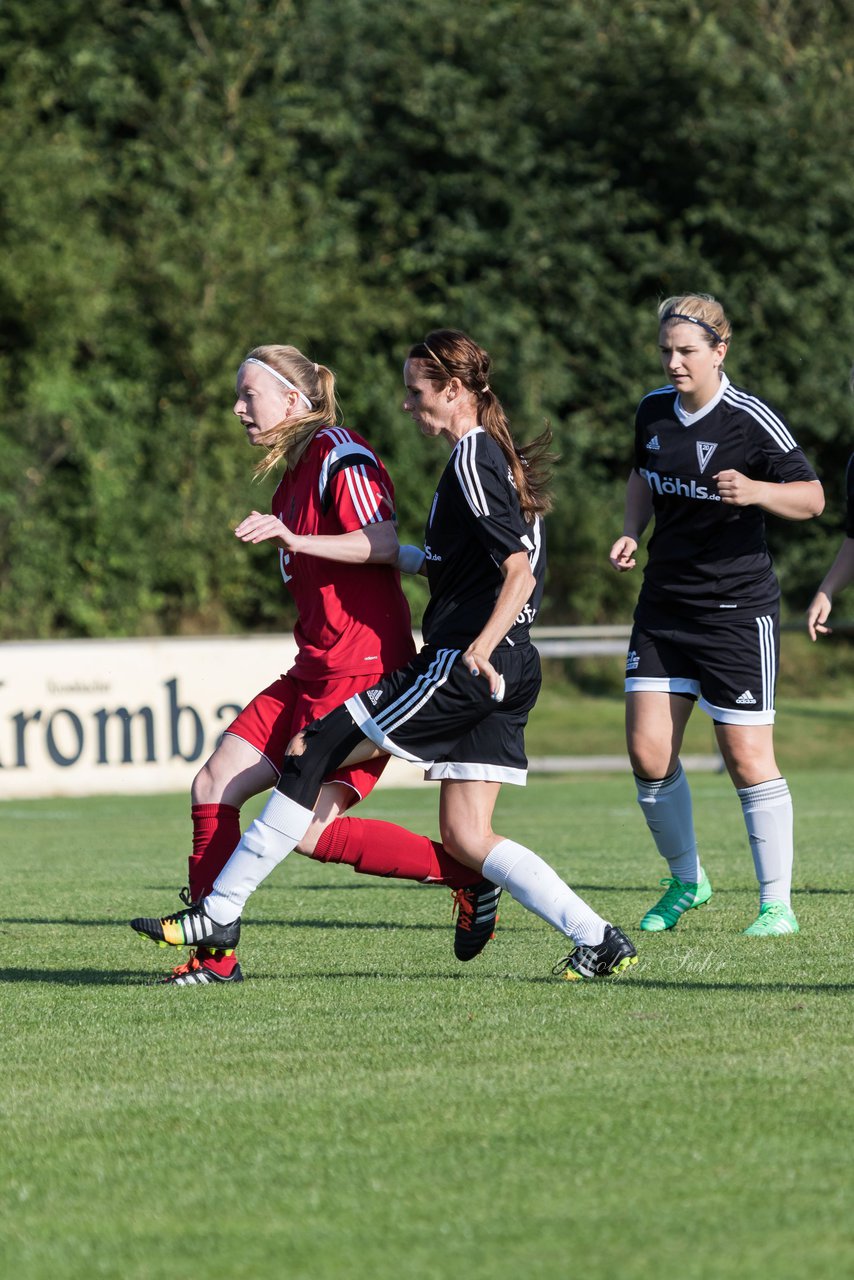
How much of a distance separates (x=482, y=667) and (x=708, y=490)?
1812 mm

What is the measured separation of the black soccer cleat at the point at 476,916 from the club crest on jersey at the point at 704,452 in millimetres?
1773

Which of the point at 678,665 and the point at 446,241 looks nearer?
the point at 678,665

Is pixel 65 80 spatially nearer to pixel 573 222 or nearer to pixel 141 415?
pixel 141 415

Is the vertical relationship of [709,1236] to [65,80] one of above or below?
below

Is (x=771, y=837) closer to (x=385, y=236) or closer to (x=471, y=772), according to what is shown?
(x=471, y=772)

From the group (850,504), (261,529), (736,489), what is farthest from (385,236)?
(261,529)

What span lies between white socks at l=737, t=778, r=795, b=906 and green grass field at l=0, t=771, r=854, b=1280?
199 mm

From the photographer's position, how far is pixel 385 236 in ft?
89.1

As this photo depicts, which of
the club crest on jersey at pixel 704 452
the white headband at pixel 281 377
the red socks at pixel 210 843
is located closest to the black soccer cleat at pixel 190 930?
the red socks at pixel 210 843

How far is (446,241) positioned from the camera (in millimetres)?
26641

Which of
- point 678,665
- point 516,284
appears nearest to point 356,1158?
point 678,665

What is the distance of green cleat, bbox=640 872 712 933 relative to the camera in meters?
6.32

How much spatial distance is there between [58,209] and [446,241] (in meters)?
6.06

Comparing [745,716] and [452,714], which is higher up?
[452,714]
